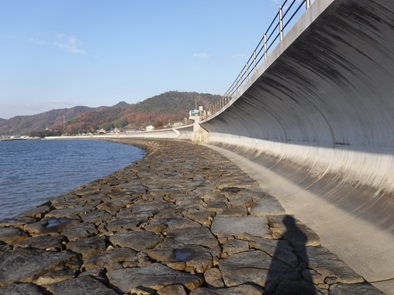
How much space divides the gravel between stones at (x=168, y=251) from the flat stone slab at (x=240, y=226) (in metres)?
0.02

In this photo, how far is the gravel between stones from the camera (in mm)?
3373

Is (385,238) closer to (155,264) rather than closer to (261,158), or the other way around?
(155,264)

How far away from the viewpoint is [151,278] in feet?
11.5

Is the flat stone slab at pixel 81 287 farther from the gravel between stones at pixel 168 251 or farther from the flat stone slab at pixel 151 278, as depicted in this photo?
the flat stone slab at pixel 151 278

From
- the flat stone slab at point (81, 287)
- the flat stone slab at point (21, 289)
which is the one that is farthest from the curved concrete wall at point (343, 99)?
the flat stone slab at point (21, 289)

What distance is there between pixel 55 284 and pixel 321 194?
4.96 metres

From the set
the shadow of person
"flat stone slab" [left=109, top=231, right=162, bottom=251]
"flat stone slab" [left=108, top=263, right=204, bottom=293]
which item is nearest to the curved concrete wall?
the shadow of person

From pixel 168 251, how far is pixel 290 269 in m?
1.53

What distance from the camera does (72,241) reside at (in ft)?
15.8

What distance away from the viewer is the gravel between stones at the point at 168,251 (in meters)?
3.37

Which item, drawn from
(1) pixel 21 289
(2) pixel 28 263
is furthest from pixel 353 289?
(2) pixel 28 263

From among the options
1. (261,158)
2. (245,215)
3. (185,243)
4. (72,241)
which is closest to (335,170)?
(245,215)

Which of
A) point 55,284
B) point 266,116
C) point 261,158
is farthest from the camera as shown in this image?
point 261,158

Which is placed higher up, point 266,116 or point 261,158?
point 266,116
